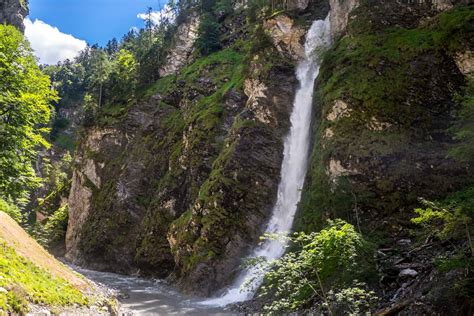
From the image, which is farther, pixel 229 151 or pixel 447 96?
pixel 229 151

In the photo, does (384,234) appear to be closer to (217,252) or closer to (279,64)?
(217,252)

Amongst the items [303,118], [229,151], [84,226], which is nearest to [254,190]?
[229,151]

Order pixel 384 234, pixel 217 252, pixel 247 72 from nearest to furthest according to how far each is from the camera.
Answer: pixel 384 234
pixel 217 252
pixel 247 72

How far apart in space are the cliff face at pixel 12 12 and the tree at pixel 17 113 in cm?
6704

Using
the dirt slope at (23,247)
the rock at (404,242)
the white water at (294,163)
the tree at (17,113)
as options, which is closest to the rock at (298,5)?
the white water at (294,163)

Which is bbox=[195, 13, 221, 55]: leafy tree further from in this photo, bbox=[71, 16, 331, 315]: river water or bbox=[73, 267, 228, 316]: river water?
bbox=[73, 267, 228, 316]: river water

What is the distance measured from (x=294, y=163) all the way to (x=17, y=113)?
18.1 m

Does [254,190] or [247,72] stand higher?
[247,72]

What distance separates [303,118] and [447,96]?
1112 cm

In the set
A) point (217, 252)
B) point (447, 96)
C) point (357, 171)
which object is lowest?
point (217, 252)

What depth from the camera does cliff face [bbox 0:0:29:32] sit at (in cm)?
7850

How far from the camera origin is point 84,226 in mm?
50281

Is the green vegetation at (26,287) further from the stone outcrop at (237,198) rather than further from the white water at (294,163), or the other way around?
the stone outcrop at (237,198)

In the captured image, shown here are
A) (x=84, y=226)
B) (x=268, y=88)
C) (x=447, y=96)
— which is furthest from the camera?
(x=84, y=226)
